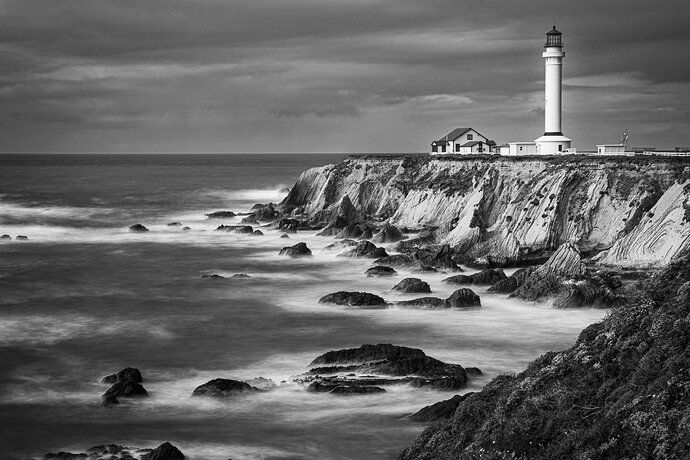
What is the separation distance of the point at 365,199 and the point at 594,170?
83.7ft

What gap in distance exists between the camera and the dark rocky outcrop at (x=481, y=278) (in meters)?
42.8

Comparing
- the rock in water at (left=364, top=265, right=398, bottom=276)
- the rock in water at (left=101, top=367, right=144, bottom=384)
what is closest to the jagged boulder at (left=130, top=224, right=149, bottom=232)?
the rock in water at (left=364, top=265, right=398, bottom=276)

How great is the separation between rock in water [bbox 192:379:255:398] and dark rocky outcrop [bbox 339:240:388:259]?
27702 millimetres

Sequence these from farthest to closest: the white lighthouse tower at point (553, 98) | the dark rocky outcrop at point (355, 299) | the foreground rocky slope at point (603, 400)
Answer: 1. the white lighthouse tower at point (553, 98)
2. the dark rocky outcrop at point (355, 299)
3. the foreground rocky slope at point (603, 400)

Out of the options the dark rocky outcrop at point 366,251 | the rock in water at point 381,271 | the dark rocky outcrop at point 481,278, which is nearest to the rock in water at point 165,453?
the dark rocky outcrop at point 481,278

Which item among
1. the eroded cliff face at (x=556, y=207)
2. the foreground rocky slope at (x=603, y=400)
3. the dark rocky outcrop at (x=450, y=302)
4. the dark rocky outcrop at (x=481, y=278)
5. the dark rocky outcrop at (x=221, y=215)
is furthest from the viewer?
the dark rocky outcrop at (x=221, y=215)

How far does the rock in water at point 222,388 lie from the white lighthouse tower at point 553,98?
161ft

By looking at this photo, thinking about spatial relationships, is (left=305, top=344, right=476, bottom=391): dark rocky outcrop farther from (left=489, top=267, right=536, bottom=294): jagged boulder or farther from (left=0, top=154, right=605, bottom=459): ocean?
(left=489, top=267, right=536, bottom=294): jagged boulder

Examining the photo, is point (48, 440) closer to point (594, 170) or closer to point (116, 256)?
point (116, 256)

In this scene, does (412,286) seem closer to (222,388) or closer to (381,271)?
(381,271)

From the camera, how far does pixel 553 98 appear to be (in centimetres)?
7119

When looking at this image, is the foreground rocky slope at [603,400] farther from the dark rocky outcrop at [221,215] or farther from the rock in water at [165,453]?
the dark rocky outcrop at [221,215]

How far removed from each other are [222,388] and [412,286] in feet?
55.2

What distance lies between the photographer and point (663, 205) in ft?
152
